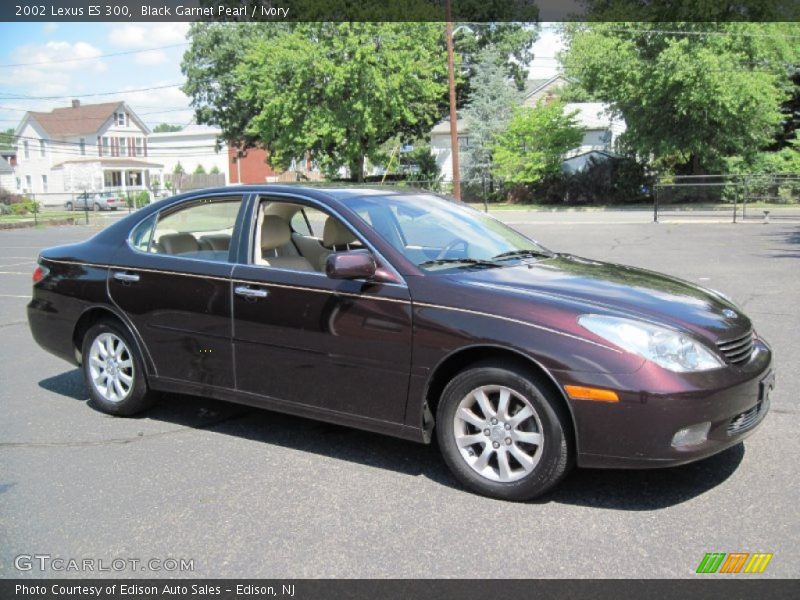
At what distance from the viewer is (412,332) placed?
4.28m

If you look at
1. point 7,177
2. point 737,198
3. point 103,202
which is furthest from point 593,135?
point 7,177

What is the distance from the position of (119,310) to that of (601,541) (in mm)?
3680

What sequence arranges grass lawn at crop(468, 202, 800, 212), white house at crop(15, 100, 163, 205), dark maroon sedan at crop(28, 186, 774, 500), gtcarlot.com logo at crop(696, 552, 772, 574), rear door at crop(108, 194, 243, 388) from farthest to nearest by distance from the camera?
white house at crop(15, 100, 163, 205) < grass lawn at crop(468, 202, 800, 212) < rear door at crop(108, 194, 243, 388) < dark maroon sedan at crop(28, 186, 774, 500) < gtcarlot.com logo at crop(696, 552, 772, 574)

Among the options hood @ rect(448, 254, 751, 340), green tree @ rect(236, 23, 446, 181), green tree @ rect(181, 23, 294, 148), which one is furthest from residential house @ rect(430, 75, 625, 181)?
hood @ rect(448, 254, 751, 340)

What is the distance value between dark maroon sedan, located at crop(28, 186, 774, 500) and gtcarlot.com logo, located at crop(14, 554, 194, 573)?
1379 mm

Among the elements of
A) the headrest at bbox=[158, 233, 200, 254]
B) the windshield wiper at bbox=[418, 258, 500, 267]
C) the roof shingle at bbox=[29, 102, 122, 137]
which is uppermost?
the roof shingle at bbox=[29, 102, 122, 137]

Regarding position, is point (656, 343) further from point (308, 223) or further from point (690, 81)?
point (690, 81)

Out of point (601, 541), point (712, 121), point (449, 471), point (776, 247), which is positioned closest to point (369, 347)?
point (449, 471)

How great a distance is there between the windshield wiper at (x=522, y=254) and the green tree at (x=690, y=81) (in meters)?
32.3

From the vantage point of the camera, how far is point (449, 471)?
4.58 metres

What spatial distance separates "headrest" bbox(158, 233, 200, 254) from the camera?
555 cm

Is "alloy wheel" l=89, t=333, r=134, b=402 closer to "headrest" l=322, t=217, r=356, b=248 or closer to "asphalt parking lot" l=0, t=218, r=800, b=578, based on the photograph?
"asphalt parking lot" l=0, t=218, r=800, b=578

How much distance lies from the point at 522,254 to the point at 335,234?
4.14ft
